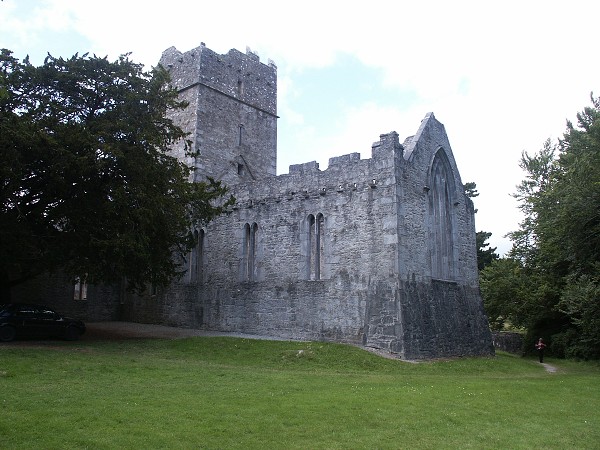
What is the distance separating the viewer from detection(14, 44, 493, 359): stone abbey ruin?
21.2m

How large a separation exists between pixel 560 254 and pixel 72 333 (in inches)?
811

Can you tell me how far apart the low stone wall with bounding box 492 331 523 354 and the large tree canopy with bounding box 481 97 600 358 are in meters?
1.27

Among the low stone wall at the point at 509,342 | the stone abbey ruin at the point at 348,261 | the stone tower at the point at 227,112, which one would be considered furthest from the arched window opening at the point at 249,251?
the low stone wall at the point at 509,342

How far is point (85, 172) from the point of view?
19078mm

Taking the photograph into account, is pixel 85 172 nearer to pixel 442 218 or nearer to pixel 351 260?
pixel 351 260

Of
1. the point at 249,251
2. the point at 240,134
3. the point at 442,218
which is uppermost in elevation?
the point at 240,134

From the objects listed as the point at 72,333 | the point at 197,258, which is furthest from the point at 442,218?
the point at 72,333

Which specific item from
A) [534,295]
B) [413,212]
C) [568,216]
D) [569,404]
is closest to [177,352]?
[413,212]

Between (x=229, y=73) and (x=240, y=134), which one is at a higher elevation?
(x=229, y=73)

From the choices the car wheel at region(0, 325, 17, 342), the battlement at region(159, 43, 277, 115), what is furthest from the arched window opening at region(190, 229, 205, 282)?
the car wheel at region(0, 325, 17, 342)

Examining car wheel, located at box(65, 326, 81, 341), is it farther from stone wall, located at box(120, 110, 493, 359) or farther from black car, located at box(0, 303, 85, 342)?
stone wall, located at box(120, 110, 493, 359)

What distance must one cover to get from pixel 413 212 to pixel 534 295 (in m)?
11.6

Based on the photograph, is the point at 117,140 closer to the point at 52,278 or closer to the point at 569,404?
the point at 52,278

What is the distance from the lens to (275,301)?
79.8 feet
